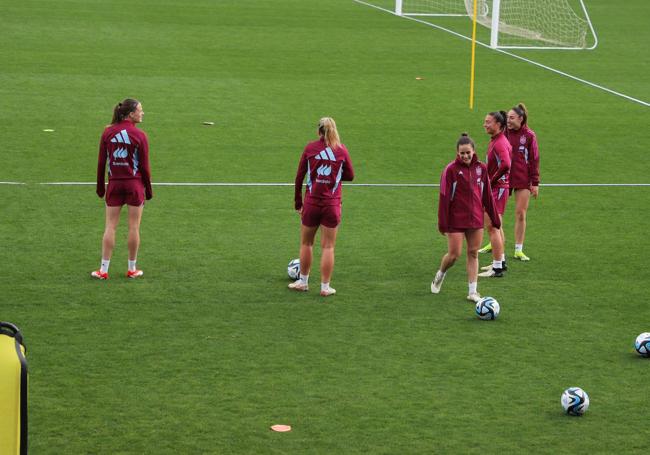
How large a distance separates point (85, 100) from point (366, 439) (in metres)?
16.9

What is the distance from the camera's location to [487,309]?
39.9ft

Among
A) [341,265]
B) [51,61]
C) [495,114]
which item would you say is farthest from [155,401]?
[51,61]

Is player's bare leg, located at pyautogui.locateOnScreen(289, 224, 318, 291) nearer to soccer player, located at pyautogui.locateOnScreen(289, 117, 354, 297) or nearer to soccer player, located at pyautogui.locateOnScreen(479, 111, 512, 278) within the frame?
soccer player, located at pyautogui.locateOnScreen(289, 117, 354, 297)

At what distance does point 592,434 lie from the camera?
9.28 meters

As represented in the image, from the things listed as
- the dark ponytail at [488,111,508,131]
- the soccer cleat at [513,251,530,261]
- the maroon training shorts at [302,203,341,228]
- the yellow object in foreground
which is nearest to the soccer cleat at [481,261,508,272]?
the soccer cleat at [513,251,530,261]

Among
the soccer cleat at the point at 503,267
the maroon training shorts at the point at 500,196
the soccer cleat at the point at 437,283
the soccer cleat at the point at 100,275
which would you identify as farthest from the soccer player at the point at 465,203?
the soccer cleat at the point at 100,275

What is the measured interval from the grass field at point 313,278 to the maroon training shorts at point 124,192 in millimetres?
928

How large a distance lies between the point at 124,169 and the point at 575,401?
234 inches

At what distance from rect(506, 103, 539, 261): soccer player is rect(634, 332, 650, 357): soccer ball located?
362 cm

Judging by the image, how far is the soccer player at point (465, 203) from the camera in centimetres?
1266

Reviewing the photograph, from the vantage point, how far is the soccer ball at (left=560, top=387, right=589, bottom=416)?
9531 millimetres

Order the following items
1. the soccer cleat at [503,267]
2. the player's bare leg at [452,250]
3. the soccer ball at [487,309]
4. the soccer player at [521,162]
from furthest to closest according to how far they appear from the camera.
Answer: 1. the soccer player at [521,162]
2. the soccer cleat at [503,267]
3. the player's bare leg at [452,250]
4. the soccer ball at [487,309]

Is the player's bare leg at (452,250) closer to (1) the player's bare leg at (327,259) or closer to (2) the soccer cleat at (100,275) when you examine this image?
(1) the player's bare leg at (327,259)

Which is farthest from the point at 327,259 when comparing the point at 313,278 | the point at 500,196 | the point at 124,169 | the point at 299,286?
the point at 500,196
